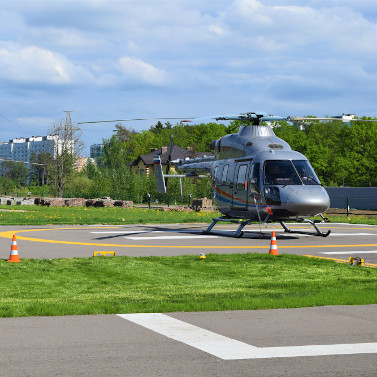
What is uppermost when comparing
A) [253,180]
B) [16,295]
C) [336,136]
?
[336,136]

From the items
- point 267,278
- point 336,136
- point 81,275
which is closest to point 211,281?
point 267,278

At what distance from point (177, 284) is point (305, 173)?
11.8 meters

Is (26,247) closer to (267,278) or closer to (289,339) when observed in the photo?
(267,278)

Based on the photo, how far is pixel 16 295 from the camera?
1088cm

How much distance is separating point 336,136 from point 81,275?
3486 inches

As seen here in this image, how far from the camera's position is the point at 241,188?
2428 cm

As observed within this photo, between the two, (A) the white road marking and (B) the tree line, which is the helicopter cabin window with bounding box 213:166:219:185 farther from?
(B) the tree line

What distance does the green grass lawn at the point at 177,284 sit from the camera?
9844 mm

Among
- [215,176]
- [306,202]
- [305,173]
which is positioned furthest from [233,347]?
[215,176]

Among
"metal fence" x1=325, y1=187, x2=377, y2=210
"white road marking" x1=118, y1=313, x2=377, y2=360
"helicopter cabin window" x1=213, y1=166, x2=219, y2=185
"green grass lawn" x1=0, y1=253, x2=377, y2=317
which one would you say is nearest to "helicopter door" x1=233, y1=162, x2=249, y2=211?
"helicopter cabin window" x1=213, y1=166, x2=219, y2=185

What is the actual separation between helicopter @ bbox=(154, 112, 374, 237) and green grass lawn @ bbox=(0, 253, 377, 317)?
546cm

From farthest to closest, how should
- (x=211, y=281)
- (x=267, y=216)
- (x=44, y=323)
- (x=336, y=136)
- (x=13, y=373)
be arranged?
(x=336, y=136)
(x=267, y=216)
(x=211, y=281)
(x=44, y=323)
(x=13, y=373)

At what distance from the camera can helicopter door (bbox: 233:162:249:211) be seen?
24.0 meters

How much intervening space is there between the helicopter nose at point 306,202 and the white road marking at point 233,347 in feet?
46.7
